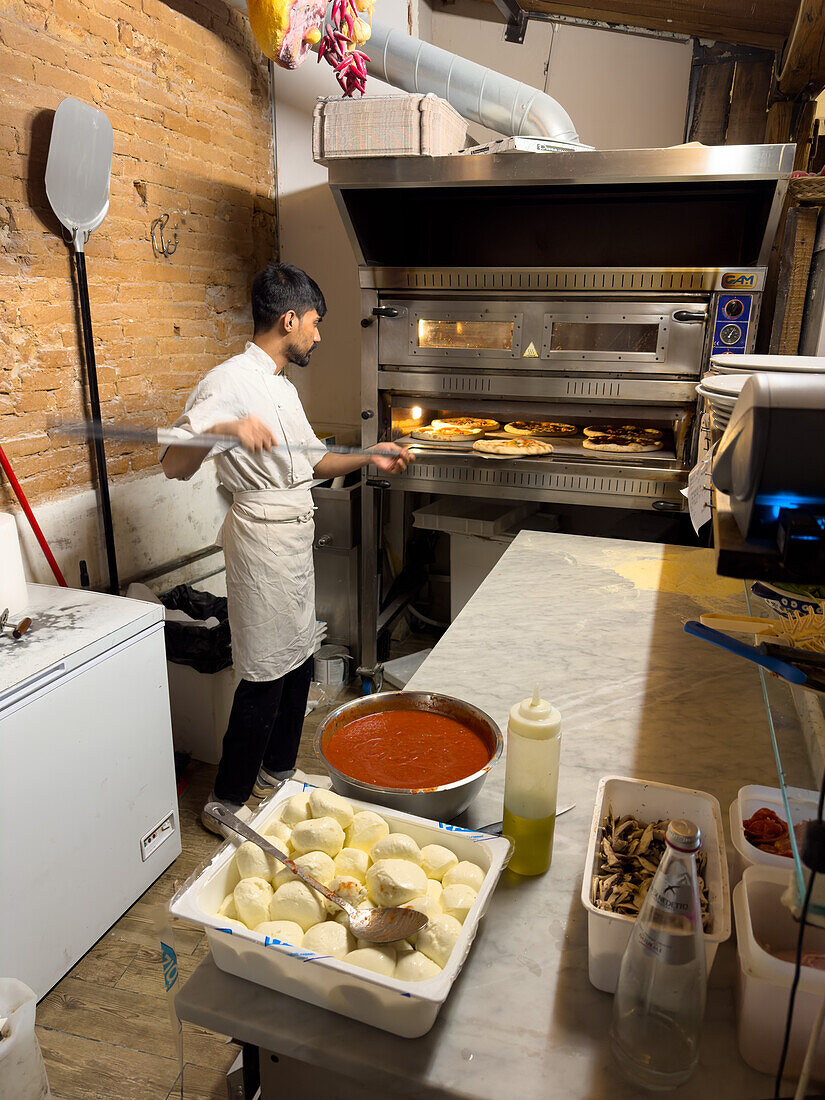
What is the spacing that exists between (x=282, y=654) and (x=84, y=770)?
80 centimetres

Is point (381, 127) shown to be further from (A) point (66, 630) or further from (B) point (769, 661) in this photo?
(B) point (769, 661)

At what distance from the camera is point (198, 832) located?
2.59 meters

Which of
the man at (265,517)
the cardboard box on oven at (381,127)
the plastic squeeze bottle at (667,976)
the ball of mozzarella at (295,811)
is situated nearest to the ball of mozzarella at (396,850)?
the ball of mozzarella at (295,811)

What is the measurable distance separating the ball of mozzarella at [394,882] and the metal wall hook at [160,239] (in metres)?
2.95

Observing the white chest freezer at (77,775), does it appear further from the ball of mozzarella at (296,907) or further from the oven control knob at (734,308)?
the oven control knob at (734,308)

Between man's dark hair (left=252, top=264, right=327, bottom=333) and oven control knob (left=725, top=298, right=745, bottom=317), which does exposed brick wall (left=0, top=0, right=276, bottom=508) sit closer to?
man's dark hair (left=252, top=264, right=327, bottom=333)

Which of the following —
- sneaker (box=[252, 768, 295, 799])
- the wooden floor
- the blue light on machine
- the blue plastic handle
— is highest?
the blue light on machine

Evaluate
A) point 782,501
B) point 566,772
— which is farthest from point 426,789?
point 782,501

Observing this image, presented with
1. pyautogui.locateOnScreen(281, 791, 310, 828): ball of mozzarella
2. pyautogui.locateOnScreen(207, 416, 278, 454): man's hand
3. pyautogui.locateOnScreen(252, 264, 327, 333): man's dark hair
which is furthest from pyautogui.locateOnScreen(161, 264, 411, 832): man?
pyautogui.locateOnScreen(281, 791, 310, 828): ball of mozzarella

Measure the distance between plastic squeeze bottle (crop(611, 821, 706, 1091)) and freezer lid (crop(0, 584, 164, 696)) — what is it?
154 cm

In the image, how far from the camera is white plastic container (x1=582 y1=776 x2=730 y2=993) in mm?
797

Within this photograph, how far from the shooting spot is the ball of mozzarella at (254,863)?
868 millimetres

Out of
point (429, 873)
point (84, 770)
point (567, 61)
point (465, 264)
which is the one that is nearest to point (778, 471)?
point (429, 873)

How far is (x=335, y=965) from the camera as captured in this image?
75 cm
